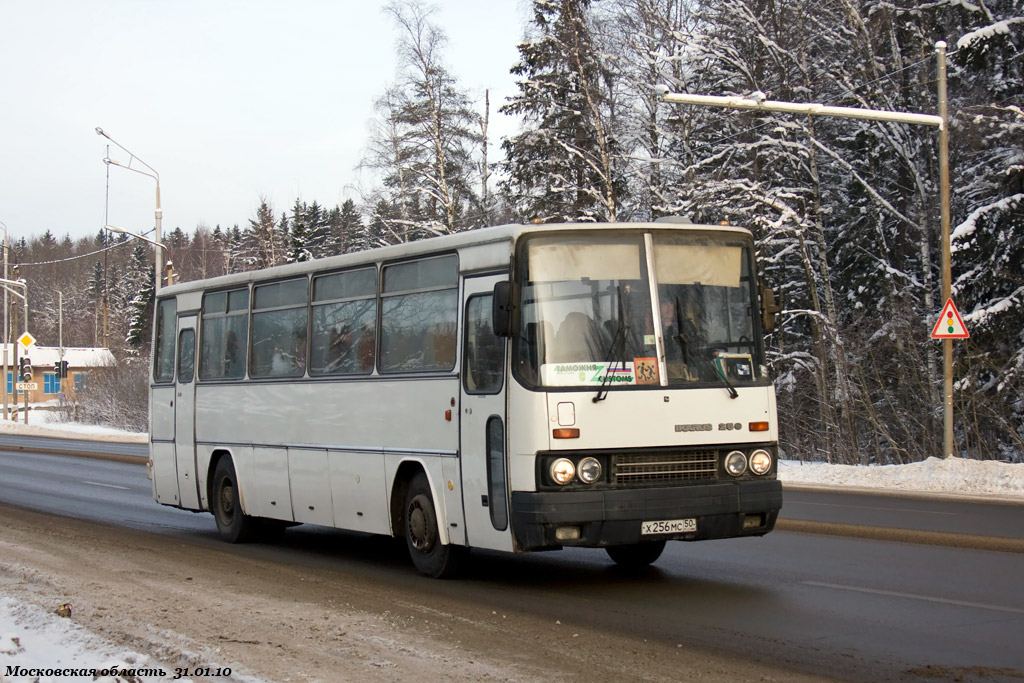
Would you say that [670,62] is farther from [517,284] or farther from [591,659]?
[591,659]

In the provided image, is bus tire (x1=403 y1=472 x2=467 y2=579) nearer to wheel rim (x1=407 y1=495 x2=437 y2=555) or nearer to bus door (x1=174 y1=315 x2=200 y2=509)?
wheel rim (x1=407 y1=495 x2=437 y2=555)

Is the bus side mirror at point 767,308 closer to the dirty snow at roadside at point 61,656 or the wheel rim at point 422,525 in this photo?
the wheel rim at point 422,525

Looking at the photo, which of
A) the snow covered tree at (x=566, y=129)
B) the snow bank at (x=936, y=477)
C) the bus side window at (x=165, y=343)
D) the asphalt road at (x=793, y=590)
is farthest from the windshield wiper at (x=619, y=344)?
the snow covered tree at (x=566, y=129)

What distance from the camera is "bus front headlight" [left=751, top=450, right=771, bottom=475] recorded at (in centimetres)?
1007

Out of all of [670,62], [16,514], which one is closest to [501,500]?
[16,514]

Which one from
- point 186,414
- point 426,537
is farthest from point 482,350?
point 186,414

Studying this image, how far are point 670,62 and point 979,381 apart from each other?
13262mm

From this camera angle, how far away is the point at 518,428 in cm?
957

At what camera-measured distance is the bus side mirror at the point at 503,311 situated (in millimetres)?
9578

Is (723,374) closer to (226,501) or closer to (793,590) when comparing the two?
(793,590)

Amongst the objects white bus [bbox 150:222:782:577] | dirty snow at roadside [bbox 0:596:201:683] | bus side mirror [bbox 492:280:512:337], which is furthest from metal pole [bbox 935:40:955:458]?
dirty snow at roadside [bbox 0:596:201:683]

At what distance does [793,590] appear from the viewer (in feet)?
32.3

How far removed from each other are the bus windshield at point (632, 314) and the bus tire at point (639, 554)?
6.62ft

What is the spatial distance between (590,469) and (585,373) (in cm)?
74
